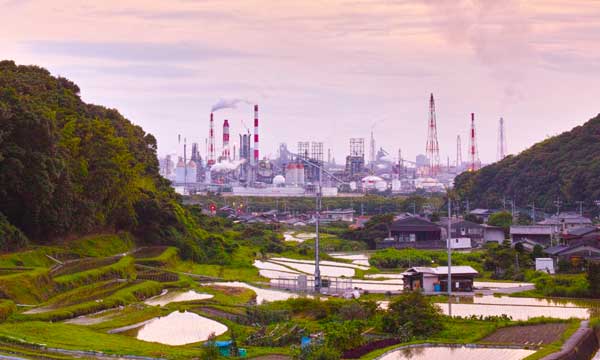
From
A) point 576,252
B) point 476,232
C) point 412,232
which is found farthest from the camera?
point 476,232

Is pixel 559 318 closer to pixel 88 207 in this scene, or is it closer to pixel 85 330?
pixel 85 330

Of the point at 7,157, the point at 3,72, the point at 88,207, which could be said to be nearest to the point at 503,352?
the point at 7,157

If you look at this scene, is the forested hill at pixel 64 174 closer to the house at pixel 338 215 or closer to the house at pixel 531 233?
the house at pixel 531 233

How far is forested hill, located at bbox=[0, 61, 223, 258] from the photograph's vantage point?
24.3 metres

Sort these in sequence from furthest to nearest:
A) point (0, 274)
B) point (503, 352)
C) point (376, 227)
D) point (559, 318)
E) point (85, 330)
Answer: point (376, 227), point (0, 274), point (559, 318), point (85, 330), point (503, 352)

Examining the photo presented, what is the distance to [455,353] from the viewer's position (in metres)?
A: 15.5

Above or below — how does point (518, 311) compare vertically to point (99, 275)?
below

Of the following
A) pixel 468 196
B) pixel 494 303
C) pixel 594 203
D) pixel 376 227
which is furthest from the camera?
pixel 468 196

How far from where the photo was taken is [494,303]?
871 inches

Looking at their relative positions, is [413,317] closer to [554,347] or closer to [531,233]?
[554,347]

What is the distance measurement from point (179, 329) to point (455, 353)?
517 cm

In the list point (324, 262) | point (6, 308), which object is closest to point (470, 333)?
point (6, 308)

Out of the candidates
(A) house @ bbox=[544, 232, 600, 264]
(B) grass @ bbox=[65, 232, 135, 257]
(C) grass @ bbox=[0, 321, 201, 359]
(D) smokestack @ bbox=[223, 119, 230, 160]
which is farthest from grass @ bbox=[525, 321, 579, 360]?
(D) smokestack @ bbox=[223, 119, 230, 160]

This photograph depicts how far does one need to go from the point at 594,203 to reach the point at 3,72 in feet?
98.9
